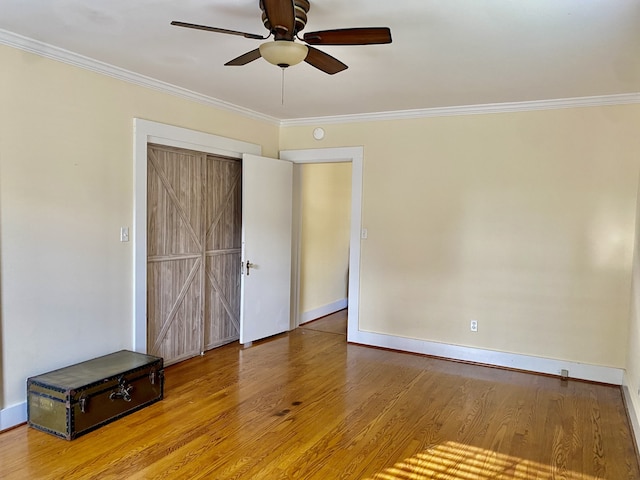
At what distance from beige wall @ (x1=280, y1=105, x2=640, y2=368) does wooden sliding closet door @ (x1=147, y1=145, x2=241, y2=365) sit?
4.62 feet

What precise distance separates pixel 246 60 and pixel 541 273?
3.15 meters

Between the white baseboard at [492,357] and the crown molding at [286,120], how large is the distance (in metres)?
2.25

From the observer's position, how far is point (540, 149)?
13.3ft

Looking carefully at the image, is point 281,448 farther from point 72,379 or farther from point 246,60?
point 246,60

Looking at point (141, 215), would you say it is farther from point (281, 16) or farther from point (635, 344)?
point (635, 344)

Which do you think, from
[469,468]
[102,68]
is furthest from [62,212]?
[469,468]

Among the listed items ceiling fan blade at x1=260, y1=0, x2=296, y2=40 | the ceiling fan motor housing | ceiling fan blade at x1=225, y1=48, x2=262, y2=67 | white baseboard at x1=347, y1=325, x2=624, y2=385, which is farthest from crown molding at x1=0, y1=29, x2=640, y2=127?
white baseboard at x1=347, y1=325, x2=624, y2=385

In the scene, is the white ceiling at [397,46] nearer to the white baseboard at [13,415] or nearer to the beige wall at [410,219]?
the beige wall at [410,219]

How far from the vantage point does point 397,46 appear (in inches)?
110

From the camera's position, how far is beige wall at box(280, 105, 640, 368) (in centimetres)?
Answer: 385

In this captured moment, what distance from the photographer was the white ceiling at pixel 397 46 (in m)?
2.32

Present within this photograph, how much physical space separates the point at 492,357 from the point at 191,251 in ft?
9.94

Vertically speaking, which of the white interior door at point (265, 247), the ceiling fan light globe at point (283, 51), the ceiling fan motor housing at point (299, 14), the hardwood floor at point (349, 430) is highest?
the ceiling fan motor housing at point (299, 14)

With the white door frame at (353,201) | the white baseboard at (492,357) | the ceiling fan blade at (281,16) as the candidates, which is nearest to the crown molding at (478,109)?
the white door frame at (353,201)
